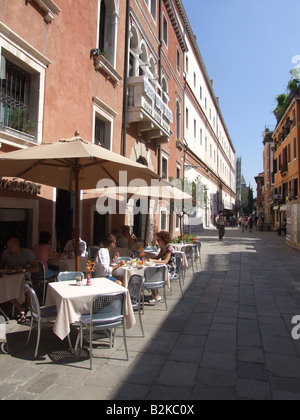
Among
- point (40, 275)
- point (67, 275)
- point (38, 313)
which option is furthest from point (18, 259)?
point (38, 313)

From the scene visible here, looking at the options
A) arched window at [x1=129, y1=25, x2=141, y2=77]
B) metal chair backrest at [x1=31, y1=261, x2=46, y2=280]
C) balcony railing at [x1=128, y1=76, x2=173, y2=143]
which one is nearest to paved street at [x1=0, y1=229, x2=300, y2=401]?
metal chair backrest at [x1=31, y1=261, x2=46, y2=280]

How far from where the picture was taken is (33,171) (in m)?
6.12

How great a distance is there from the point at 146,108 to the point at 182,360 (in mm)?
10153

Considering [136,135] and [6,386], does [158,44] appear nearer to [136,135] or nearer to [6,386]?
[136,135]

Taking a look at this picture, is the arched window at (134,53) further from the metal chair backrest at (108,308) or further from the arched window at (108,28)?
the metal chair backrest at (108,308)

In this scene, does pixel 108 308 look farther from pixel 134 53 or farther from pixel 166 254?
pixel 134 53

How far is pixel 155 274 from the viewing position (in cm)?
584

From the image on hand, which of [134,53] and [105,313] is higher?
[134,53]

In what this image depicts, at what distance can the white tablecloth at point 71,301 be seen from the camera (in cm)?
375

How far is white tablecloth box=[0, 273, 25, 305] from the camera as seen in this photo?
16.1ft

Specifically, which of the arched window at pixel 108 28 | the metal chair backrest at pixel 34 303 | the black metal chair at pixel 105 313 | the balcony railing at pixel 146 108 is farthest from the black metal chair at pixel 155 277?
the arched window at pixel 108 28

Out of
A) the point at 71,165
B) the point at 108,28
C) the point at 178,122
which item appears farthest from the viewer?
the point at 178,122

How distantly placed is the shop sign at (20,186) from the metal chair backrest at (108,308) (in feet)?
10.8

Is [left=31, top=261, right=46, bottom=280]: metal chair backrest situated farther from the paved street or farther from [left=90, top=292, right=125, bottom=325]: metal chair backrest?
[left=90, top=292, right=125, bottom=325]: metal chair backrest
